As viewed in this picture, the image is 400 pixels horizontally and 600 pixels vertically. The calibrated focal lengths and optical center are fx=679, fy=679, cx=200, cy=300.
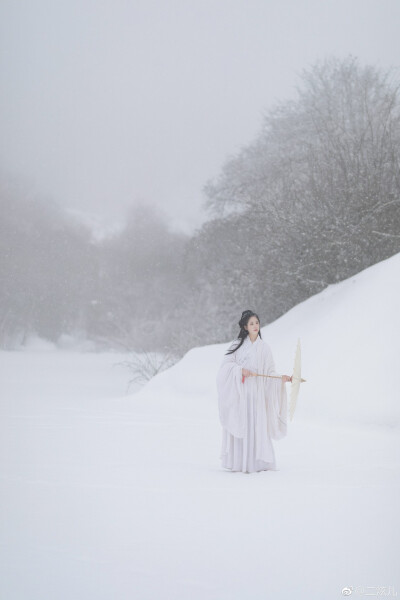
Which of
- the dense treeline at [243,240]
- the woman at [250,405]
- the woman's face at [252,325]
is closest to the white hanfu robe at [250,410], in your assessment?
the woman at [250,405]

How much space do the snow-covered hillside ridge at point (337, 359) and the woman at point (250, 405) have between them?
2647 mm

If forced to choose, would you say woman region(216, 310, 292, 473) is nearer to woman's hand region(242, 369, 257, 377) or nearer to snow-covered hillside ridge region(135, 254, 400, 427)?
woman's hand region(242, 369, 257, 377)

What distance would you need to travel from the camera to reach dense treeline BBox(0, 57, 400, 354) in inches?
484

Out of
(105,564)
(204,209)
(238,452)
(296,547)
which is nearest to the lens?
(105,564)

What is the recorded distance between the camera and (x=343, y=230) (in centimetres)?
1184

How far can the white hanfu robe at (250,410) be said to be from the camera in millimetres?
5461

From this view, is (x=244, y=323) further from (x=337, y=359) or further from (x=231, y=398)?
(x=337, y=359)

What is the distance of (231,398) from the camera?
5535mm

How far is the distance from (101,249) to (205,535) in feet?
85.2

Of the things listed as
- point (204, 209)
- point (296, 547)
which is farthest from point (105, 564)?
point (204, 209)

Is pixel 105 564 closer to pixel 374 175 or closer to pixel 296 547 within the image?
pixel 296 547

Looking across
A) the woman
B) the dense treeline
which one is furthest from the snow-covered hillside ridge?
the woman

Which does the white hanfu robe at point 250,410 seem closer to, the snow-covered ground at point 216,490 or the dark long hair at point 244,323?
the dark long hair at point 244,323

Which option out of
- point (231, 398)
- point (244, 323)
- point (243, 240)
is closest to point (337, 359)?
point (244, 323)
